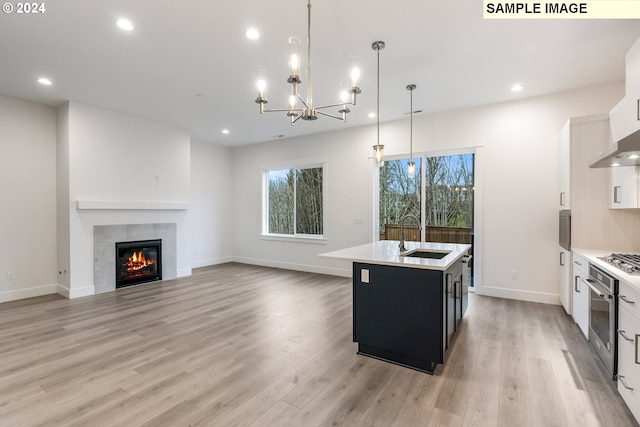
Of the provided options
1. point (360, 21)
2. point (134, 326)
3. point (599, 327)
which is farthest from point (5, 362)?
point (599, 327)

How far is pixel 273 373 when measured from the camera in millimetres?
2592

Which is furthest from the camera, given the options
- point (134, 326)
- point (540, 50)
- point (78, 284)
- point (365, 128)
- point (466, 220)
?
point (365, 128)

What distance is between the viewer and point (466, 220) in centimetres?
521

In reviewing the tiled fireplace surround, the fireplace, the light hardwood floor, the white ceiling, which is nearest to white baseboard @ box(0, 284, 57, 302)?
the light hardwood floor

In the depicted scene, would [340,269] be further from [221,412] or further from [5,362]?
[5,362]

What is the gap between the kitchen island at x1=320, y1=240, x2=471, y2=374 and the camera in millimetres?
2553

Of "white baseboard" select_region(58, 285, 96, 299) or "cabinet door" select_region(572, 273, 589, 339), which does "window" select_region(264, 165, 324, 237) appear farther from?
"cabinet door" select_region(572, 273, 589, 339)

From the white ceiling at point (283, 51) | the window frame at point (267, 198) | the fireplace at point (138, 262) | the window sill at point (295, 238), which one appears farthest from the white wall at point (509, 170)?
the fireplace at point (138, 262)

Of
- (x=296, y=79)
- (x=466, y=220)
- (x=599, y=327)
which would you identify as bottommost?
(x=599, y=327)

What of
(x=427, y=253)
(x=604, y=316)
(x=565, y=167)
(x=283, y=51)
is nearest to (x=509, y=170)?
(x=565, y=167)

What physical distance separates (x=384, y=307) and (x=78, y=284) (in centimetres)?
493

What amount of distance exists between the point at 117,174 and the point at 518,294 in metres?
6.93

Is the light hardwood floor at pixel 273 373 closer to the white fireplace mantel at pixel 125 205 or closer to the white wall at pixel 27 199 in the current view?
the white wall at pixel 27 199

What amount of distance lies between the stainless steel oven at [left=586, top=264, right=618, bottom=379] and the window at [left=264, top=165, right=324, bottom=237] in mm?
4759
